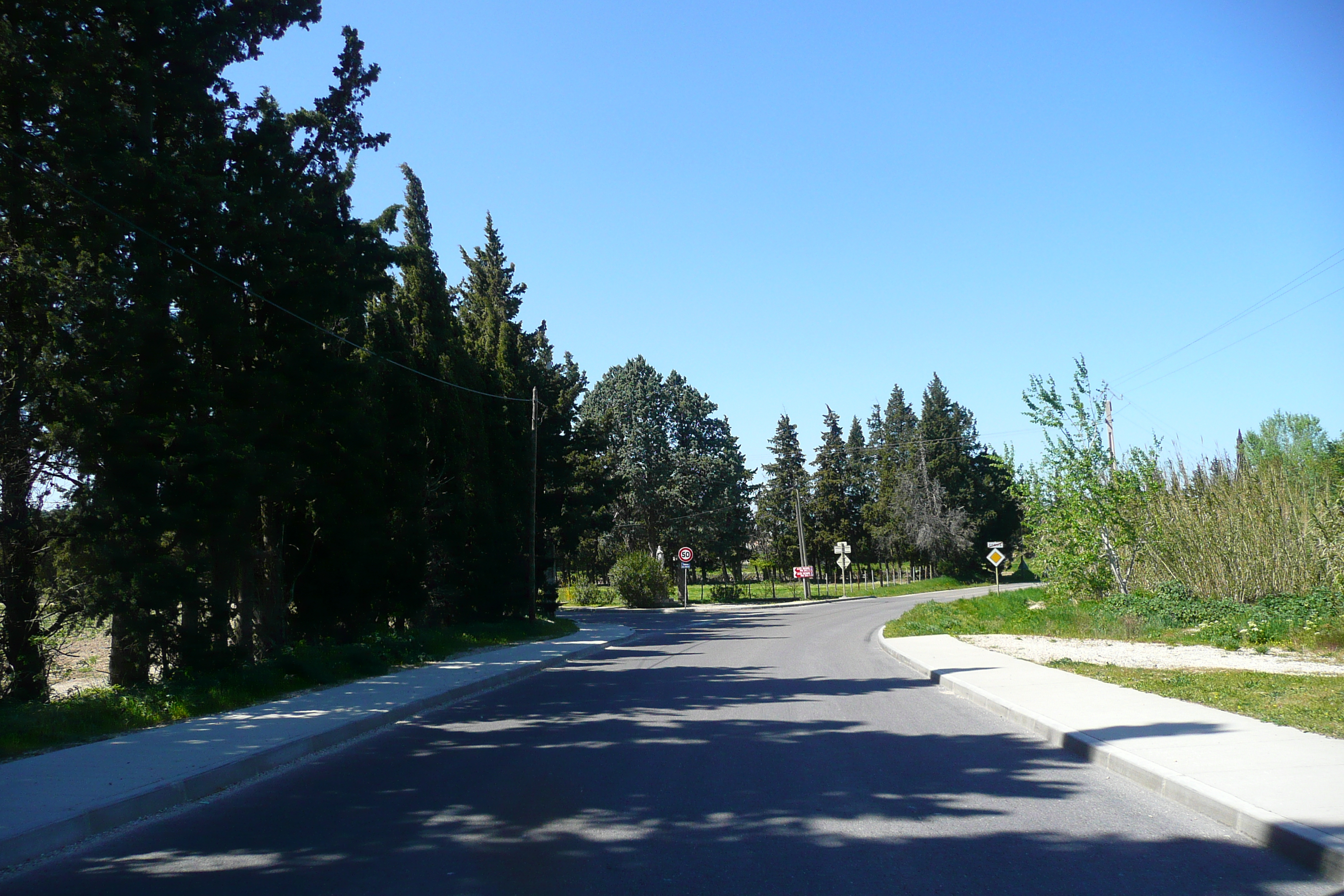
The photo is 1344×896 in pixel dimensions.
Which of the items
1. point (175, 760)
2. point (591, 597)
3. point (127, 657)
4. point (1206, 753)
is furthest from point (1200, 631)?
point (591, 597)

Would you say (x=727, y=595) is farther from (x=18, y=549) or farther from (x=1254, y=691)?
(x=1254, y=691)

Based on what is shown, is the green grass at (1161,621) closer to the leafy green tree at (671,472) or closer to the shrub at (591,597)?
the shrub at (591,597)

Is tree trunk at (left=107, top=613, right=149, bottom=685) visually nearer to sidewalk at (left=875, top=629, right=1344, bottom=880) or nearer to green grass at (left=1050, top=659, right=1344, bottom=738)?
sidewalk at (left=875, top=629, right=1344, bottom=880)

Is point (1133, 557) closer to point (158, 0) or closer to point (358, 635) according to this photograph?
point (358, 635)

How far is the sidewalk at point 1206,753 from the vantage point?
5531mm

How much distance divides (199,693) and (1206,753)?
38.7 feet

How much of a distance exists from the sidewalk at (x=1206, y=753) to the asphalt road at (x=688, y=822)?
7.0 inches

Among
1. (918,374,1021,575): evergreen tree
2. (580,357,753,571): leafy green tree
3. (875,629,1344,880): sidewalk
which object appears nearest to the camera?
(875,629,1344,880): sidewalk

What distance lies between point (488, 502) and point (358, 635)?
6573 mm

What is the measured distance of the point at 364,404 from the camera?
19.5 m

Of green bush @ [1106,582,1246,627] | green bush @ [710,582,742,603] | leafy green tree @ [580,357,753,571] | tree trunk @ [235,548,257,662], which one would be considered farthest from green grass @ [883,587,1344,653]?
leafy green tree @ [580,357,753,571]

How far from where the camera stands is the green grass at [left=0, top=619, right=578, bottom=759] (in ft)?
30.8

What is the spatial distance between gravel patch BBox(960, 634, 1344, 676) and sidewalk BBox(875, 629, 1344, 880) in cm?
302

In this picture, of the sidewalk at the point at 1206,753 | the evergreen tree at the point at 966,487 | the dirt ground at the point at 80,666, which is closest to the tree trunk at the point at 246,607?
the dirt ground at the point at 80,666
